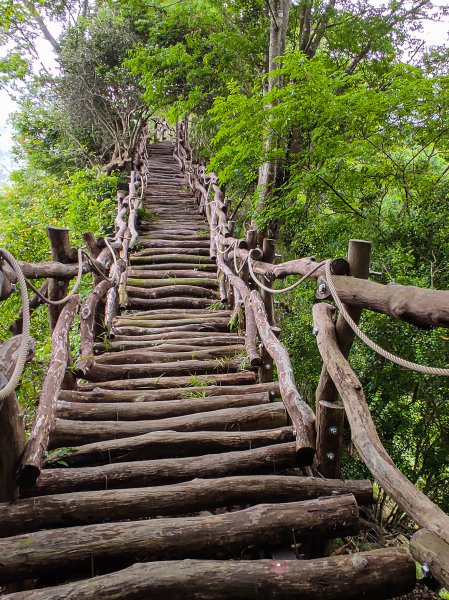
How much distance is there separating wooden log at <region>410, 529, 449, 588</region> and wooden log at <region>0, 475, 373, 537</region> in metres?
0.88

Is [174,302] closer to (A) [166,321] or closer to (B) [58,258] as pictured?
(A) [166,321]

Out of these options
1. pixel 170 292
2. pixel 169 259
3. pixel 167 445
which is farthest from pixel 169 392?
pixel 169 259

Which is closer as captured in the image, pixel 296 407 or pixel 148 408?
pixel 296 407

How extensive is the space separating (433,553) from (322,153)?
16.3 feet

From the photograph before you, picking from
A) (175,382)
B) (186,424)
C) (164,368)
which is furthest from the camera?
(164,368)

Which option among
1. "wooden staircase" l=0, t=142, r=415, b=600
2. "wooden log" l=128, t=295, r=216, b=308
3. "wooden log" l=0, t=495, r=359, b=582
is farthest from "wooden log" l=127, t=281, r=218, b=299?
"wooden log" l=0, t=495, r=359, b=582

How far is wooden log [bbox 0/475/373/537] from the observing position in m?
2.04

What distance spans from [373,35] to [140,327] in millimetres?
6219

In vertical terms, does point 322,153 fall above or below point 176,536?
above

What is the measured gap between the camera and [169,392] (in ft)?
11.3

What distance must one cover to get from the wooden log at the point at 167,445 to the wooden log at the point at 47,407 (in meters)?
Result: 0.27

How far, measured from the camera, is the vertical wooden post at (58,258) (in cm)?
348

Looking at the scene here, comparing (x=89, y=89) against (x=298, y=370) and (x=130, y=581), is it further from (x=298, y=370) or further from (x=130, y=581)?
(x=130, y=581)

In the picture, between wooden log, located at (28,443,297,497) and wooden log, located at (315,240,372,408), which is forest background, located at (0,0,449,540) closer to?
wooden log, located at (315,240,372,408)
